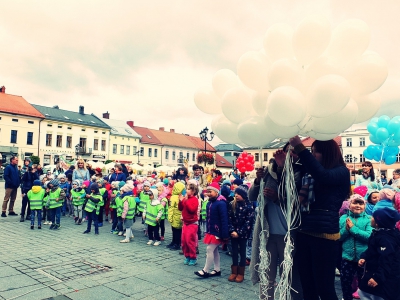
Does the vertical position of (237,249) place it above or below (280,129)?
below

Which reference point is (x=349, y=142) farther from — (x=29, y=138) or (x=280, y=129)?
(x=280, y=129)

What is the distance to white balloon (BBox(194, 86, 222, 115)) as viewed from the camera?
370cm

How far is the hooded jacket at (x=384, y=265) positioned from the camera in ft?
10.5

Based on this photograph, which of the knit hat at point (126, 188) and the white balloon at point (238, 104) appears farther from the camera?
the knit hat at point (126, 188)

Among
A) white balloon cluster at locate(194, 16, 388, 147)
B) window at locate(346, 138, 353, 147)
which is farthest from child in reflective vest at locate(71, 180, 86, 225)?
window at locate(346, 138, 353, 147)

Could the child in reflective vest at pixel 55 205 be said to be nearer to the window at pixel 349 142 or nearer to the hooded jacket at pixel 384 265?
the hooded jacket at pixel 384 265

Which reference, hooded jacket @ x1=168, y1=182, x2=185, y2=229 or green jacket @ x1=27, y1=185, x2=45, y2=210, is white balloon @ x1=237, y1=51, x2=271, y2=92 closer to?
hooded jacket @ x1=168, y1=182, x2=185, y2=229

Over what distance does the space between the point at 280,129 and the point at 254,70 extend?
0.64 m

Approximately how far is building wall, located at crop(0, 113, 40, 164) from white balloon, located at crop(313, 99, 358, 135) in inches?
1694

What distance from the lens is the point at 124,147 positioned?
52.9 metres

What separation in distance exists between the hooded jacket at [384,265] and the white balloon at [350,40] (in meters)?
1.96

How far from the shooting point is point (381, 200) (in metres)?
4.52

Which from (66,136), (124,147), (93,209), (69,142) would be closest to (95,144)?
(69,142)

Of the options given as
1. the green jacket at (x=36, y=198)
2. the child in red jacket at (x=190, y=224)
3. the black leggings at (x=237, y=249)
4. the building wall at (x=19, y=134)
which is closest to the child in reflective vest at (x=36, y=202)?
the green jacket at (x=36, y=198)
